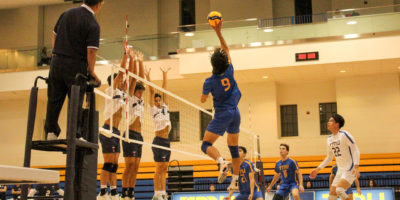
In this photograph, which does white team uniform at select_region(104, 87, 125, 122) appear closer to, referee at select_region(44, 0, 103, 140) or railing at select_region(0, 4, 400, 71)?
referee at select_region(44, 0, 103, 140)

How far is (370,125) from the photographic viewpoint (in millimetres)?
21484

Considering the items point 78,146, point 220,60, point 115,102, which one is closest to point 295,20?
point 115,102

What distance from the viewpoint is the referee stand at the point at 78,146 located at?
3.41 m

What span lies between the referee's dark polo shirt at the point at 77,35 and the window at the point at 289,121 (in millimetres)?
19370

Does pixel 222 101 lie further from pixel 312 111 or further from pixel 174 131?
pixel 312 111

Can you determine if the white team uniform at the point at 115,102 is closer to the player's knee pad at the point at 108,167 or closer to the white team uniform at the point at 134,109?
the white team uniform at the point at 134,109

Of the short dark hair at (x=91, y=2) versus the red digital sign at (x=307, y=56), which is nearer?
the short dark hair at (x=91, y=2)

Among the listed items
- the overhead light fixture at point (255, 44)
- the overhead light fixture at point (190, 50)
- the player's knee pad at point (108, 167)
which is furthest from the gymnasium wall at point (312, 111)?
the player's knee pad at point (108, 167)

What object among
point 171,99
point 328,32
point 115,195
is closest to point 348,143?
point 115,195

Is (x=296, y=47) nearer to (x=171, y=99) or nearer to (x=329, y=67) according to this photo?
(x=329, y=67)

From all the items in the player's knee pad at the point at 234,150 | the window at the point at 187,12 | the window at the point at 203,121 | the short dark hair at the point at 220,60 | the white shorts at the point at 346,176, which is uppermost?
the window at the point at 187,12

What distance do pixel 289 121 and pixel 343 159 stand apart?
45.0 ft

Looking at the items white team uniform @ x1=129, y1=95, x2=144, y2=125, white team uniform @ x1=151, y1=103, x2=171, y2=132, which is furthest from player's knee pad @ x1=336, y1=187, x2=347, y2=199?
white team uniform @ x1=129, y1=95, x2=144, y2=125

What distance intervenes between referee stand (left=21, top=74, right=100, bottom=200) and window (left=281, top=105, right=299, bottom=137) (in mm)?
19629
